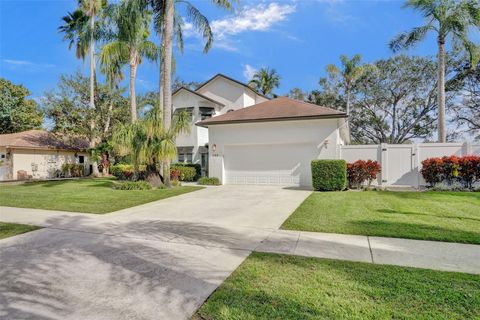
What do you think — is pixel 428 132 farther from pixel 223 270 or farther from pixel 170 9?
pixel 223 270

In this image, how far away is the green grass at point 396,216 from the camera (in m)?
5.49

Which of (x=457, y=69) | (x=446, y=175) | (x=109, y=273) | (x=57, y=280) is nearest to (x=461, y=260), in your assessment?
(x=109, y=273)

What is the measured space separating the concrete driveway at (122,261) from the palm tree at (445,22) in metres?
16.0

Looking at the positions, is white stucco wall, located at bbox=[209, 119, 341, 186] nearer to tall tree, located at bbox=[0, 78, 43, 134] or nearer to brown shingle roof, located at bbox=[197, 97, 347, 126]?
brown shingle roof, located at bbox=[197, 97, 347, 126]

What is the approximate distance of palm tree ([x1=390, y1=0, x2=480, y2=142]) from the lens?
50.3 feet

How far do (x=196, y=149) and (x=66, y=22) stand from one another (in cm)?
1603

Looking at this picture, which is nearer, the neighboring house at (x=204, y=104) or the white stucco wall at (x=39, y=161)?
the neighboring house at (x=204, y=104)

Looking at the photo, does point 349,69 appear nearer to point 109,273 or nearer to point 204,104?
point 204,104

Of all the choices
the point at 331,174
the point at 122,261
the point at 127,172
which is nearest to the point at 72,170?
the point at 127,172

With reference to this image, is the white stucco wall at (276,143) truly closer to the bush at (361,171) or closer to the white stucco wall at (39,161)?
the bush at (361,171)

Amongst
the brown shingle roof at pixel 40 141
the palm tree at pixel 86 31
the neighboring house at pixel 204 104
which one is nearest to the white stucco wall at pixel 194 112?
the neighboring house at pixel 204 104

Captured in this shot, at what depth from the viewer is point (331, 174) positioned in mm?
12195

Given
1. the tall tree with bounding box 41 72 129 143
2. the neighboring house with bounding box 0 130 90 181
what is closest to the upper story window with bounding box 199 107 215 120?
the tall tree with bounding box 41 72 129 143

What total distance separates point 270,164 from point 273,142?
4.09ft
